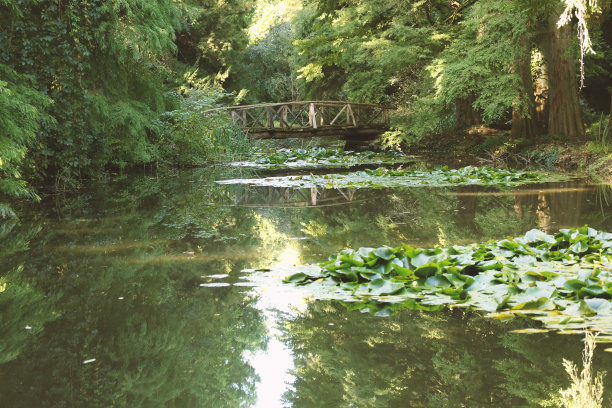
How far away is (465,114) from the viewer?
60.2 ft

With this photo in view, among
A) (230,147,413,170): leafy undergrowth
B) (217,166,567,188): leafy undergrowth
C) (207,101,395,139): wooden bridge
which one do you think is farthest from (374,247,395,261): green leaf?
(207,101,395,139): wooden bridge

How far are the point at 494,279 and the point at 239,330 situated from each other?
141 centimetres

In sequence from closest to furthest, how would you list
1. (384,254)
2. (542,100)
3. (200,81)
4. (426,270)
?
(426,270) → (384,254) → (542,100) → (200,81)

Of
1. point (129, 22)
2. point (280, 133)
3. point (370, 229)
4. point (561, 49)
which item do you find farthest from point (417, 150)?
point (370, 229)

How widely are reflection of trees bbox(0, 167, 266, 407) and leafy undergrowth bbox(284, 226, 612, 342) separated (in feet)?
1.98

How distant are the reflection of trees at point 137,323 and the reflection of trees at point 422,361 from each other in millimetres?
260

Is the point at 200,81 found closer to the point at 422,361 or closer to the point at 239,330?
the point at 239,330

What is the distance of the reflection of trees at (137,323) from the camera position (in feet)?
7.20

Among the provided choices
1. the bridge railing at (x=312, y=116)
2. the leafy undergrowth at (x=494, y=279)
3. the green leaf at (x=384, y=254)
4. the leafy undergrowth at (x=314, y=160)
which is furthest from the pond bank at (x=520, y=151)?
the green leaf at (x=384, y=254)

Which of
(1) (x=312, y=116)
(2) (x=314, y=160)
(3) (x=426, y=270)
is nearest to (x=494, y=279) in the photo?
(3) (x=426, y=270)

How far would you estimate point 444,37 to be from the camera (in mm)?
14891

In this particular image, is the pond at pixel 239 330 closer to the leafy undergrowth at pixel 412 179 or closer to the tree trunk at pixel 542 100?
the leafy undergrowth at pixel 412 179

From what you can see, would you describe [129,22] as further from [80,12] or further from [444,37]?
[444,37]

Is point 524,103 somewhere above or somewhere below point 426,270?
above
